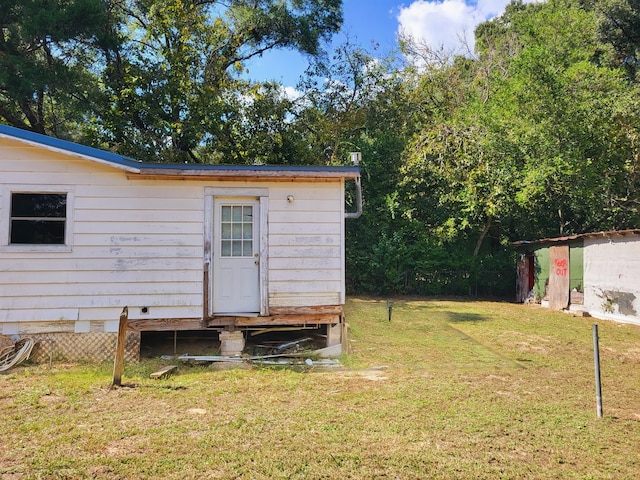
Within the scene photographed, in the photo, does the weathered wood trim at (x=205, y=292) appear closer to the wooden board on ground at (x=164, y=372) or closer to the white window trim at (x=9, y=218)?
the wooden board on ground at (x=164, y=372)

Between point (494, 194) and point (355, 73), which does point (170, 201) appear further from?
point (355, 73)

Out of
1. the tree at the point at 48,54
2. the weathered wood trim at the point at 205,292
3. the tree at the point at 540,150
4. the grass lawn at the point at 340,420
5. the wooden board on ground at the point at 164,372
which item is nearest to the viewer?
the grass lawn at the point at 340,420

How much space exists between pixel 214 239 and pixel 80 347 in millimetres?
2426

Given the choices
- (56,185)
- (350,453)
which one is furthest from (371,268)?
(350,453)

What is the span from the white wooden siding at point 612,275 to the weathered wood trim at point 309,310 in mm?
8084

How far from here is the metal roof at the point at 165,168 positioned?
6207 mm

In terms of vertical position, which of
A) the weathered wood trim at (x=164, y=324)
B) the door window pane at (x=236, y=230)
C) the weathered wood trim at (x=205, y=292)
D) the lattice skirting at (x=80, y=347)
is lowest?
the lattice skirting at (x=80, y=347)

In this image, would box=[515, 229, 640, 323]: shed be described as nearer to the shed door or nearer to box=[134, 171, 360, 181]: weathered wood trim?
the shed door

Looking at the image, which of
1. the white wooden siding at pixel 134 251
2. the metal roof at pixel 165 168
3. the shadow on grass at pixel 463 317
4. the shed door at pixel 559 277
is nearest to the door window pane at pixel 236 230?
the white wooden siding at pixel 134 251

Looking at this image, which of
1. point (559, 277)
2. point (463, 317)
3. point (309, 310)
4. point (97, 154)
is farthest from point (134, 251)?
point (559, 277)

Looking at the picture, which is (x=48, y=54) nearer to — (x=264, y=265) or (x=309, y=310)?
(x=264, y=265)

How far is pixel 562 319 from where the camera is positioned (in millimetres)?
11375

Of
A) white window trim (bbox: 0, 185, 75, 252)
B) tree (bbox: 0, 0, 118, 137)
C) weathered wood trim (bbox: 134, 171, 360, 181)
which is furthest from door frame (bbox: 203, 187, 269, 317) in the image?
tree (bbox: 0, 0, 118, 137)

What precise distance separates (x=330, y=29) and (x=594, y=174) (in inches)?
464
